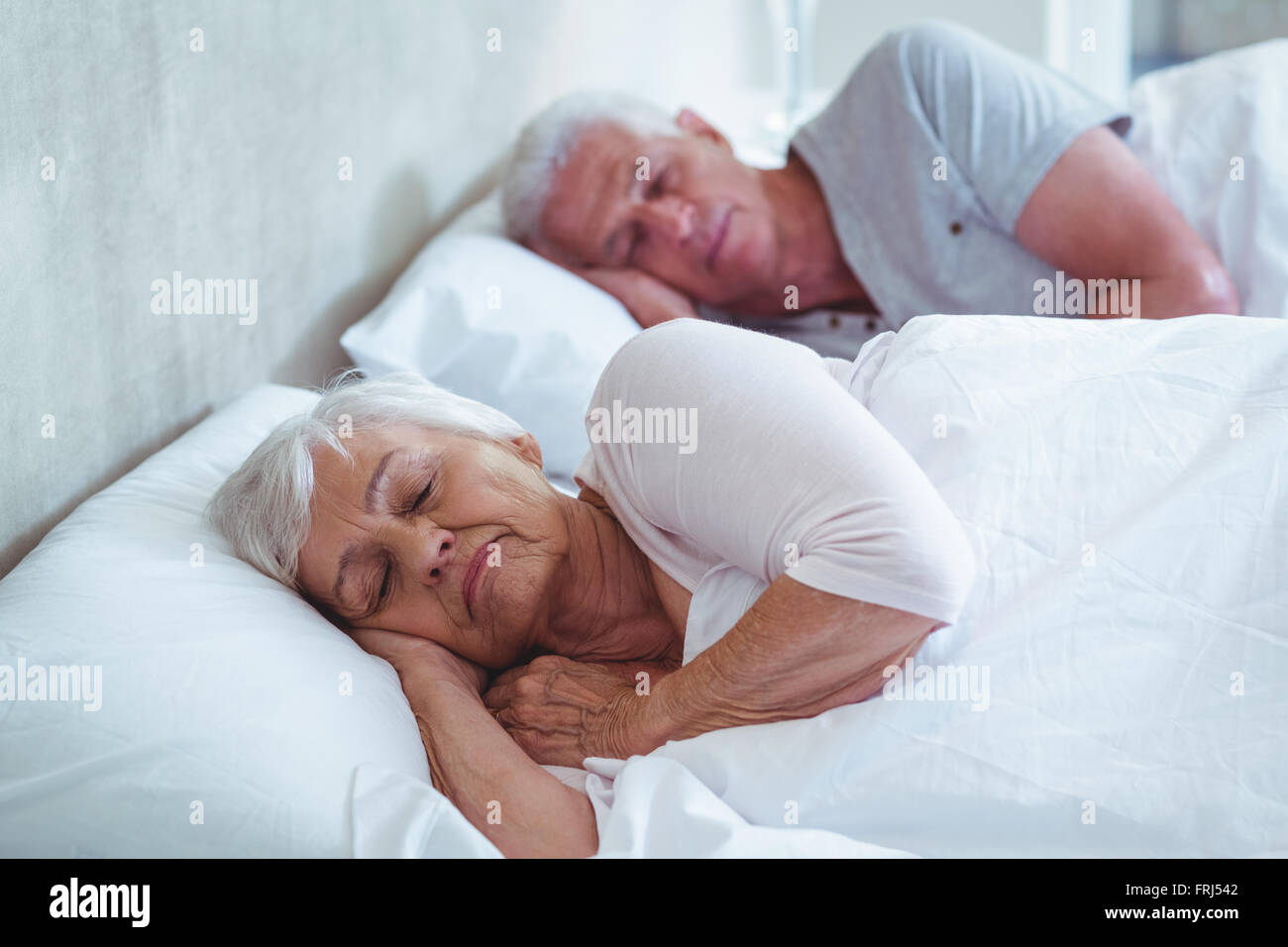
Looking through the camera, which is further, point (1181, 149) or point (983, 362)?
point (1181, 149)

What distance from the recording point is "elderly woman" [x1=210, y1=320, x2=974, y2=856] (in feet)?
2.77

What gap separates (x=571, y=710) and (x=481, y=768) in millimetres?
126

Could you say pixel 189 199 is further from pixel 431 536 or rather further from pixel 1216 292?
pixel 1216 292

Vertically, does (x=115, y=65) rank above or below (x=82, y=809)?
above

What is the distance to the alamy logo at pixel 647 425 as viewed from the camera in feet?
2.99

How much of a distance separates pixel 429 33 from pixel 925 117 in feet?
2.63

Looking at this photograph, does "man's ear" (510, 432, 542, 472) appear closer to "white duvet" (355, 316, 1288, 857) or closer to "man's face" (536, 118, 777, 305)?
"white duvet" (355, 316, 1288, 857)

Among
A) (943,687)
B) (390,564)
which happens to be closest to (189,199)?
(390,564)

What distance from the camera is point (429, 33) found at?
1.78m

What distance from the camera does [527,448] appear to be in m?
1.15

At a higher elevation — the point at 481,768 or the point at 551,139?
the point at 551,139
